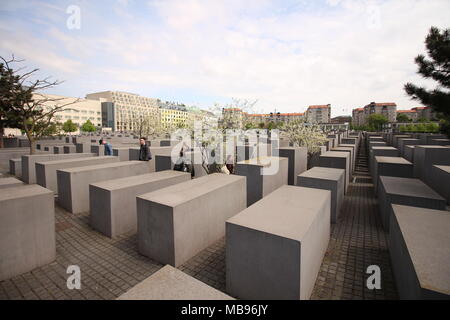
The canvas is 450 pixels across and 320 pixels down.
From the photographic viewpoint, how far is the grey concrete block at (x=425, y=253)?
7.29 ft

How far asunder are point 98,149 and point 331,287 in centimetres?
1520

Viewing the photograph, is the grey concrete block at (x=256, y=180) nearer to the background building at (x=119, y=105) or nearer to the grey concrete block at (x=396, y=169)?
the grey concrete block at (x=396, y=169)

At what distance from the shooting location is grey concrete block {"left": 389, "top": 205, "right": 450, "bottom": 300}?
2223 mm

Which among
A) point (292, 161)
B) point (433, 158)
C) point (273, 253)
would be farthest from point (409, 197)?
point (292, 161)

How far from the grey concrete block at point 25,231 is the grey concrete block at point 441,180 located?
10093mm

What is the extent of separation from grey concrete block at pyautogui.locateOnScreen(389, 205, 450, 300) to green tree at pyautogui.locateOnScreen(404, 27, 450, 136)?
19.1 ft

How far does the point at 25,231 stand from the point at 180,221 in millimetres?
2897

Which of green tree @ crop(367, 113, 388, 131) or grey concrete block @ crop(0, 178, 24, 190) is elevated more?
green tree @ crop(367, 113, 388, 131)

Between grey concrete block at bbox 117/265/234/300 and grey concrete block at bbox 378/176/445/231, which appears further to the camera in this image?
grey concrete block at bbox 378/176/445/231

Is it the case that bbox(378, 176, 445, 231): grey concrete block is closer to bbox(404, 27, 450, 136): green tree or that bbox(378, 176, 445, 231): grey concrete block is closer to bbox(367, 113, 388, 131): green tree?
bbox(404, 27, 450, 136): green tree

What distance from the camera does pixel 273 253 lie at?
10.8 ft

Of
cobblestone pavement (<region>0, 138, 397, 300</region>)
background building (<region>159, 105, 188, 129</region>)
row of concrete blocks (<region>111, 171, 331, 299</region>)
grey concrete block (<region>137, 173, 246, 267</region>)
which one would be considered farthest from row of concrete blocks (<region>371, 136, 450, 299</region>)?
background building (<region>159, 105, 188, 129</region>)

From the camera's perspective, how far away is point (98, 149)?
1480 cm
